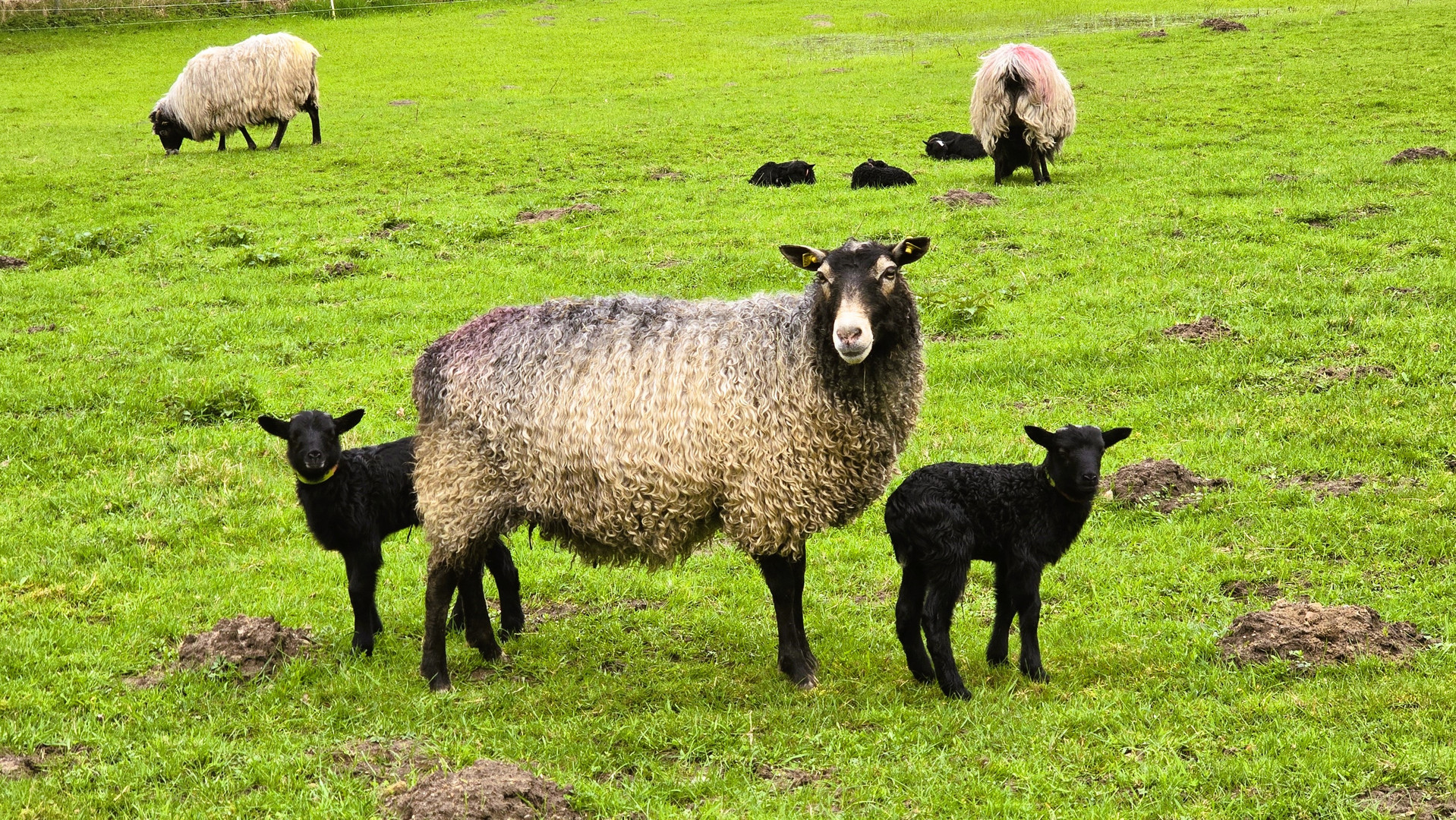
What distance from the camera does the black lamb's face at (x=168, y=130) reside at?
28141mm

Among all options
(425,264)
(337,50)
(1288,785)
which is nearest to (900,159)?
(425,264)

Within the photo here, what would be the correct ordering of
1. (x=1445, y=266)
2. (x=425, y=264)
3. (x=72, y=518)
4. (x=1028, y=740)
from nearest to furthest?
1. (x=1028, y=740)
2. (x=72, y=518)
3. (x=1445, y=266)
4. (x=425, y=264)

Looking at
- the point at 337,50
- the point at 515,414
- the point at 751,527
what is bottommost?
the point at 751,527

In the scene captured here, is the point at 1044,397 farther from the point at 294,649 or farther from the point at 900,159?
the point at 900,159

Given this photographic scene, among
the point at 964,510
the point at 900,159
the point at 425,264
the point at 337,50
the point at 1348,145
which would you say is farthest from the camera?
the point at 337,50

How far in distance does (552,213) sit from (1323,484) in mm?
13657

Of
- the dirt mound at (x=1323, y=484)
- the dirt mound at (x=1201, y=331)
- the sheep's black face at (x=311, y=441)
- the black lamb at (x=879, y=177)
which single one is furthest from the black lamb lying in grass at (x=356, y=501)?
the black lamb at (x=879, y=177)

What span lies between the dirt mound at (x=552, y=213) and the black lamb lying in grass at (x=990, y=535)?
Result: 13.5 metres

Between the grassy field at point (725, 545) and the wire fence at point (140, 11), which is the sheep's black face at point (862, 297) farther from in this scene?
the wire fence at point (140, 11)

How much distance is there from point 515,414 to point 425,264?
10.4 meters

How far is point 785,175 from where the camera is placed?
2097 centimetres

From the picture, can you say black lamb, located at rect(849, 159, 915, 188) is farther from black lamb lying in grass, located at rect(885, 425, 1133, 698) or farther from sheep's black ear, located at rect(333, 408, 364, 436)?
sheep's black ear, located at rect(333, 408, 364, 436)

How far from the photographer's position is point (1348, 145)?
2066 centimetres

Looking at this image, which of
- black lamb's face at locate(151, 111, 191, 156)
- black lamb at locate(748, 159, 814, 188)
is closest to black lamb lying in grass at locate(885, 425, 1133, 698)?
black lamb at locate(748, 159, 814, 188)
